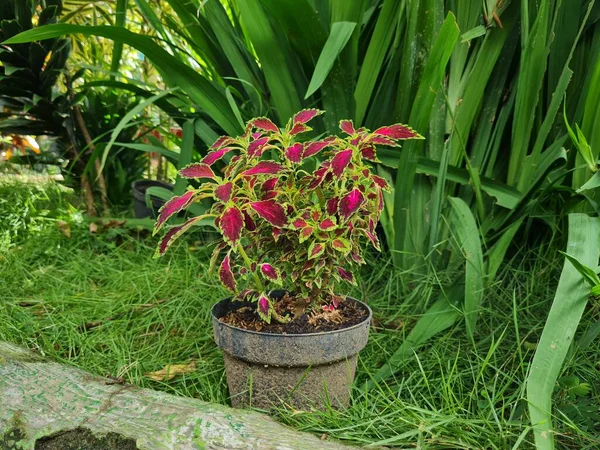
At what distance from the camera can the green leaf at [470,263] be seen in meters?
1.47

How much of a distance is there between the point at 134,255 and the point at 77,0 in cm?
157

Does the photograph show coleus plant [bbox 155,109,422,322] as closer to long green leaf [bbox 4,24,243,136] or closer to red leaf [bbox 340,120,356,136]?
red leaf [bbox 340,120,356,136]

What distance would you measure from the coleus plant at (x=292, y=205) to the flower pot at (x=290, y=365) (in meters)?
0.07

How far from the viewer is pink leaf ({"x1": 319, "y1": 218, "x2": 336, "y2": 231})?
121 cm

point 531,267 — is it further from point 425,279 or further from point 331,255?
point 331,255

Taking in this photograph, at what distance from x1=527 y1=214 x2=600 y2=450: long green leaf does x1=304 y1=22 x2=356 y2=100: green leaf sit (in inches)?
25.5

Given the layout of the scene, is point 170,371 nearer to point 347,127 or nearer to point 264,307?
point 264,307

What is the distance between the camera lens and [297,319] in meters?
1.37

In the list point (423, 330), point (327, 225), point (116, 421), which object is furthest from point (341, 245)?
point (116, 421)

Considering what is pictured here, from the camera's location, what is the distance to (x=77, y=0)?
3174 mm

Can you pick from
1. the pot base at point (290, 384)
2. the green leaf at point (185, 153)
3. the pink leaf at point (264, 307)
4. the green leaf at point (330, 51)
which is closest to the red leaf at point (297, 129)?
the green leaf at point (330, 51)

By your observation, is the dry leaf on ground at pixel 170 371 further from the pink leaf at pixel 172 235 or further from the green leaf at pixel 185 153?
the green leaf at pixel 185 153

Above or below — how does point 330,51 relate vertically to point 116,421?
above

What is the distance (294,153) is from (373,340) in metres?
0.61
